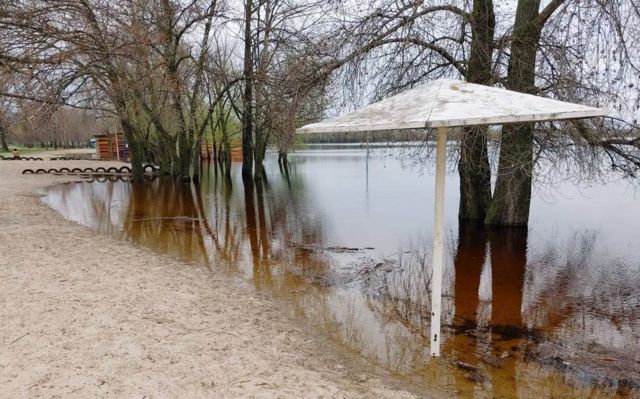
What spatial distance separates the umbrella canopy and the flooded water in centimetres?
218

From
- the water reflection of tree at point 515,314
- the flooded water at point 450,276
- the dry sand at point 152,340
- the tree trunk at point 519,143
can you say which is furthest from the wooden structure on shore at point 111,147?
the water reflection of tree at point 515,314

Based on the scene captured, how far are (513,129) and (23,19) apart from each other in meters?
8.77

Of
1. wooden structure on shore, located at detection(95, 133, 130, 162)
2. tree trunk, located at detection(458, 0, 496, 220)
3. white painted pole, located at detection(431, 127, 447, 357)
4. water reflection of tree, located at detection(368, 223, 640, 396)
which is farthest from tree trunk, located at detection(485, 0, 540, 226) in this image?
wooden structure on shore, located at detection(95, 133, 130, 162)

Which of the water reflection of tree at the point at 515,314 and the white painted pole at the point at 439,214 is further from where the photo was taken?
the water reflection of tree at the point at 515,314

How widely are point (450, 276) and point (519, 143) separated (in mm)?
3657

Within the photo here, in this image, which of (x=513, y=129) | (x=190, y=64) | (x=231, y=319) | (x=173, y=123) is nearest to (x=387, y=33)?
(x=513, y=129)

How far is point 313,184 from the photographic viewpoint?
23.9m

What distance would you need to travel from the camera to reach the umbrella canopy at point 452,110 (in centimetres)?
328

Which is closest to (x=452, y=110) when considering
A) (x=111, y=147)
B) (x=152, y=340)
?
(x=152, y=340)

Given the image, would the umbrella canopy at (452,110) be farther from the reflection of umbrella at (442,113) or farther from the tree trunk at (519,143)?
the tree trunk at (519,143)

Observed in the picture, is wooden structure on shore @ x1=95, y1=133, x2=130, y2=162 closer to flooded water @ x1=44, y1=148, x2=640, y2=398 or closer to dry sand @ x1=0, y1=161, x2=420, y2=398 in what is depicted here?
flooded water @ x1=44, y1=148, x2=640, y2=398

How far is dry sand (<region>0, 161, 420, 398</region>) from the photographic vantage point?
3.29m

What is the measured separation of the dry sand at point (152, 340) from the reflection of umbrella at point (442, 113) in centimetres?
137

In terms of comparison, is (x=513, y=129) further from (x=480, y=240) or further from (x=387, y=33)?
(x=387, y=33)
